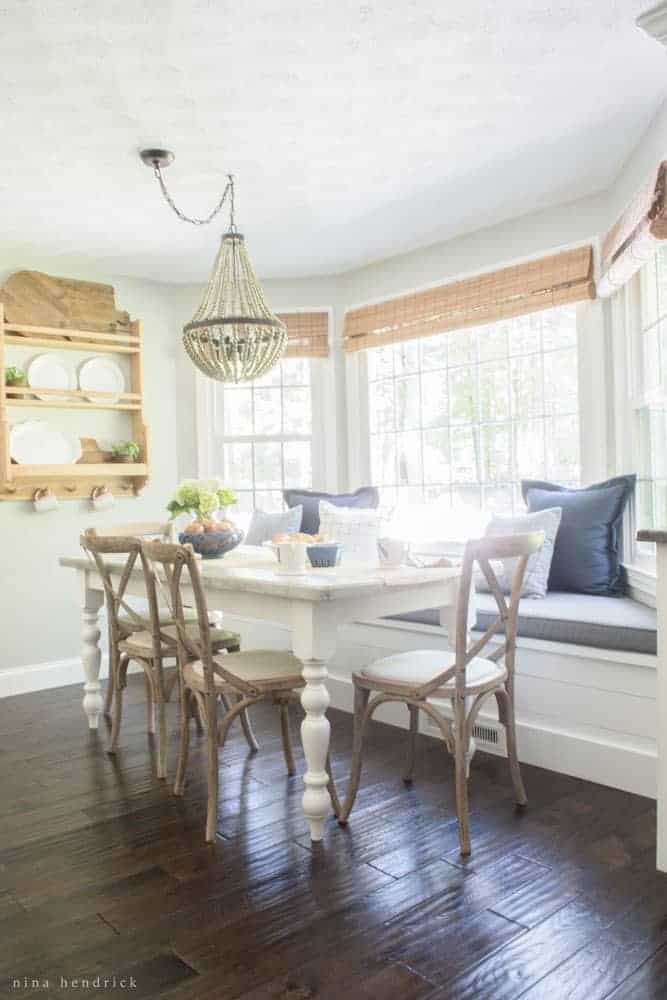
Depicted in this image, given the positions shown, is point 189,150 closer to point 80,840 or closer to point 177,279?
point 177,279

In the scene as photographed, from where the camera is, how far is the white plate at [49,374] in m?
4.54

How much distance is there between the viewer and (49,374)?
4.61 meters

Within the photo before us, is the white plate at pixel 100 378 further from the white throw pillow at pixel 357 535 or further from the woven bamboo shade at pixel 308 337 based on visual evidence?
the white throw pillow at pixel 357 535

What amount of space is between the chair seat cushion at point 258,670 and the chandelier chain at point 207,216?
209cm

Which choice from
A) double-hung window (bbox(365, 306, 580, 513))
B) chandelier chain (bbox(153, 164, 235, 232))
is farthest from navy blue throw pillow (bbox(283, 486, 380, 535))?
chandelier chain (bbox(153, 164, 235, 232))

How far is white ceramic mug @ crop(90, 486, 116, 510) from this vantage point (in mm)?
4758

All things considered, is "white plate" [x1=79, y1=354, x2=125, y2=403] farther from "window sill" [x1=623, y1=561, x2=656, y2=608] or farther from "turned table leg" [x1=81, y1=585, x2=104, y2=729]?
"window sill" [x1=623, y1=561, x2=656, y2=608]

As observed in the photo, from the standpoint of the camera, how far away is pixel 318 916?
76.2 inches

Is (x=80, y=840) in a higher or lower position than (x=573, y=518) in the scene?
lower

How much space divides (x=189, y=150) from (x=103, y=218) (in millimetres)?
975

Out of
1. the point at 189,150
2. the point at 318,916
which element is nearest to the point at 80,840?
the point at 318,916

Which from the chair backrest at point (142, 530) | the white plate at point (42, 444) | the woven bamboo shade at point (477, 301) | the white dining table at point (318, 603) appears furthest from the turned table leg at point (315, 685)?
the white plate at point (42, 444)

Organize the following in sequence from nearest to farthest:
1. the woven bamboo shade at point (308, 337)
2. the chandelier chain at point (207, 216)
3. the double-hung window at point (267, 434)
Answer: the chandelier chain at point (207, 216)
the woven bamboo shade at point (308, 337)
the double-hung window at point (267, 434)

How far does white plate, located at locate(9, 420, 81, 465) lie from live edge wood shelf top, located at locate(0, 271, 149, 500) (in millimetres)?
62
